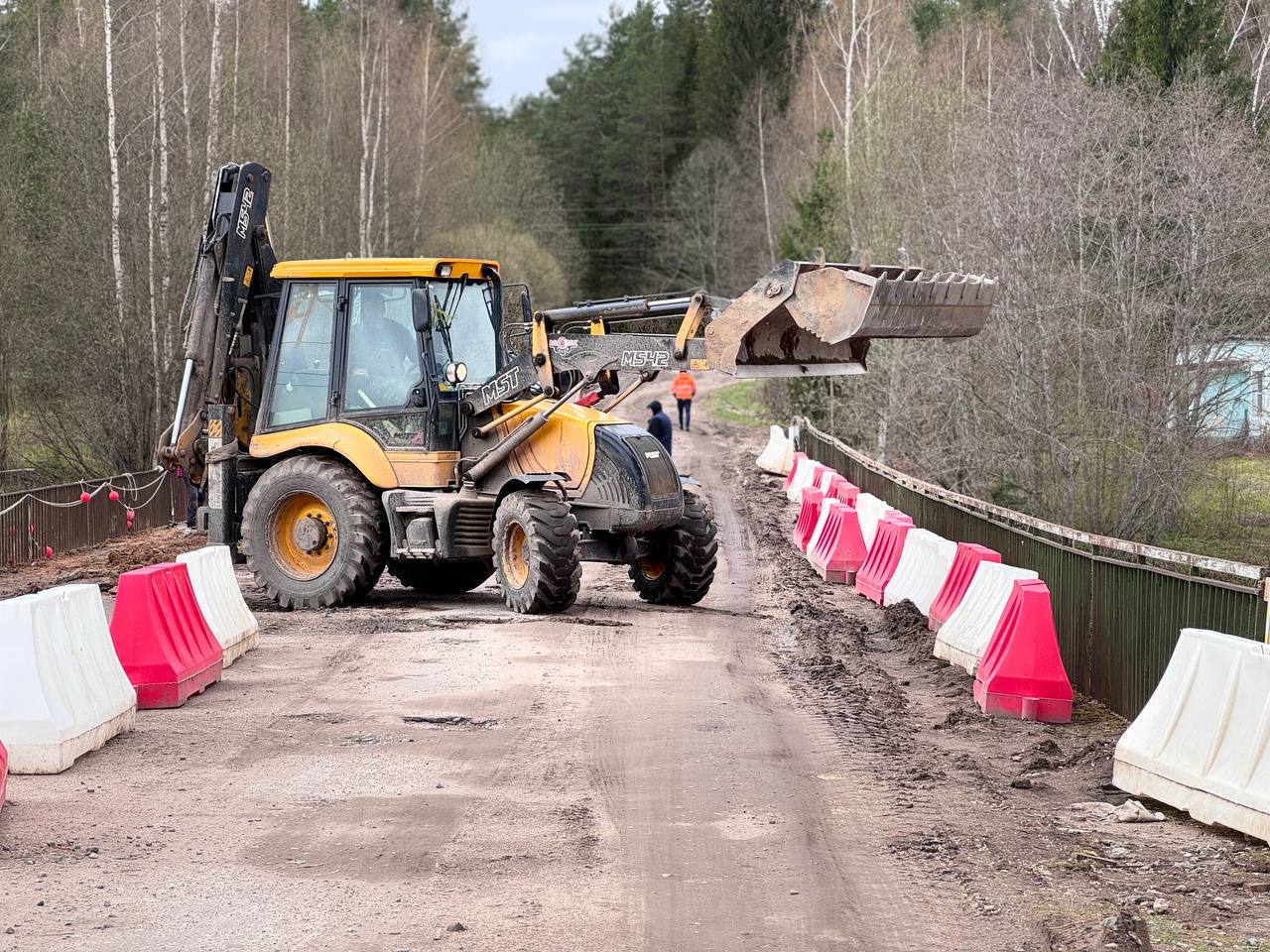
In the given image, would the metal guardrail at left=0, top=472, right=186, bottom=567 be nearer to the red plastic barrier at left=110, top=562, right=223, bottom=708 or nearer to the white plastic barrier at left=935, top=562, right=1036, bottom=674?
the red plastic barrier at left=110, top=562, right=223, bottom=708

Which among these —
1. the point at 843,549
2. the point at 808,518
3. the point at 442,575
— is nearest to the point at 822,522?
the point at 843,549

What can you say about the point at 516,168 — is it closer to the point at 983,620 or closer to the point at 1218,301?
the point at 1218,301

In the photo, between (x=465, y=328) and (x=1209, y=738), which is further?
(x=465, y=328)

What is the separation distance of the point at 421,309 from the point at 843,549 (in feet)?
20.6

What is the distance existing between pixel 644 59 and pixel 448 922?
274 feet

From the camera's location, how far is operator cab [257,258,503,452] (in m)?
14.5

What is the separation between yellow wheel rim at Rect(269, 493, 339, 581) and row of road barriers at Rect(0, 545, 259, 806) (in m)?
3.53

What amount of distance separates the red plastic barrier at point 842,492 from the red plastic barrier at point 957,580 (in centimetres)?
588

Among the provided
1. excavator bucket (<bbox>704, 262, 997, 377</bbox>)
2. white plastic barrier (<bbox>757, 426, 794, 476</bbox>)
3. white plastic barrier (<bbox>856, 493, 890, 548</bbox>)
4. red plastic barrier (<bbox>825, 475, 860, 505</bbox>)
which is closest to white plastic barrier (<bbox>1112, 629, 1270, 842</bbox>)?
excavator bucket (<bbox>704, 262, 997, 377</bbox>)

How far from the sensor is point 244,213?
15164 millimetres

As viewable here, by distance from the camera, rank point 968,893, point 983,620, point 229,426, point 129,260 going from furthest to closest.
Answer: point 129,260 → point 229,426 → point 983,620 → point 968,893

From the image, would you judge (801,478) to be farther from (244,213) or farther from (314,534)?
(244,213)

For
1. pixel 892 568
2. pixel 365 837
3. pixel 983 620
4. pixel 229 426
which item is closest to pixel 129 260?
pixel 229 426

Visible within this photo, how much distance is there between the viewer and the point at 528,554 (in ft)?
45.3
